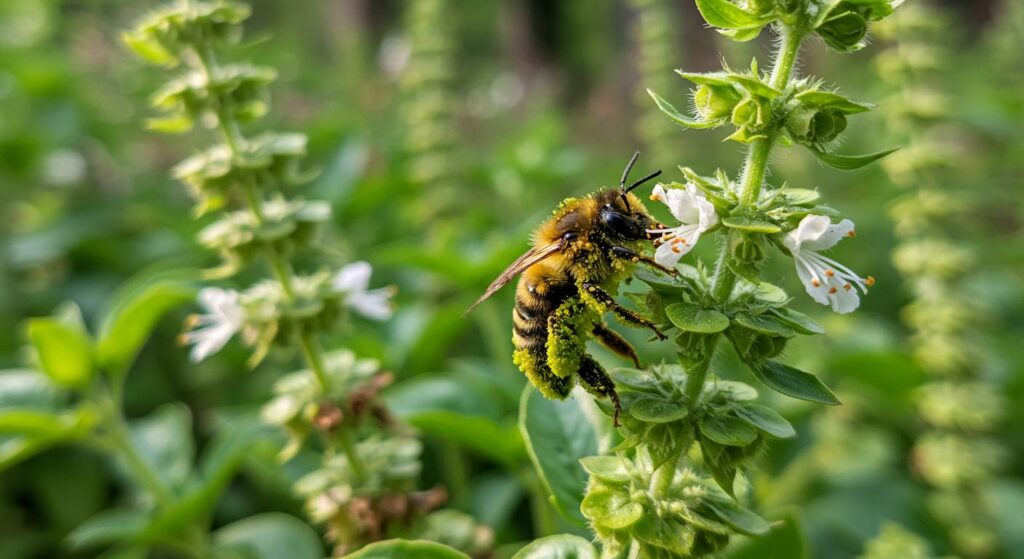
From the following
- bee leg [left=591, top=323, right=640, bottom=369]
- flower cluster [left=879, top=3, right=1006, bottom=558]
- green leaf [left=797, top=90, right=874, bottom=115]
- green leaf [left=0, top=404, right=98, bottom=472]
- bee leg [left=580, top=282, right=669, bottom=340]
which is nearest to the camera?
green leaf [left=797, top=90, right=874, bottom=115]

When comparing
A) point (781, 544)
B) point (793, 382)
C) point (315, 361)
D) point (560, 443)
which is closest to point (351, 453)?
point (315, 361)

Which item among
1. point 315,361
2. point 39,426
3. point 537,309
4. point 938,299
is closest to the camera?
point 537,309

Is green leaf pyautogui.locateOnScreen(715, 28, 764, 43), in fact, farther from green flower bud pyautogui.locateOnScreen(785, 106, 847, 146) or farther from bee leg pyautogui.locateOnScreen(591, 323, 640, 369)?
bee leg pyautogui.locateOnScreen(591, 323, 640, 369)

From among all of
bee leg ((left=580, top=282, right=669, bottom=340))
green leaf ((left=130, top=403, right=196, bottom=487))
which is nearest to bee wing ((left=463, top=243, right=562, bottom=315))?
bee leg ((left=580, top=282, right=669, bottom=340))

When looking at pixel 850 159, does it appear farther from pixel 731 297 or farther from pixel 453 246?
pixel 453 246

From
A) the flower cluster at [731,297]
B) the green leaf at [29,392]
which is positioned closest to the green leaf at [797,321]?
the flower cluster at [731,297]

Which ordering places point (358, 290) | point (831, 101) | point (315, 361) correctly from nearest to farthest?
point (831, 101), point (315, 361), point (358, 290)

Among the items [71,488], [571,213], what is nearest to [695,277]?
[571,213]
